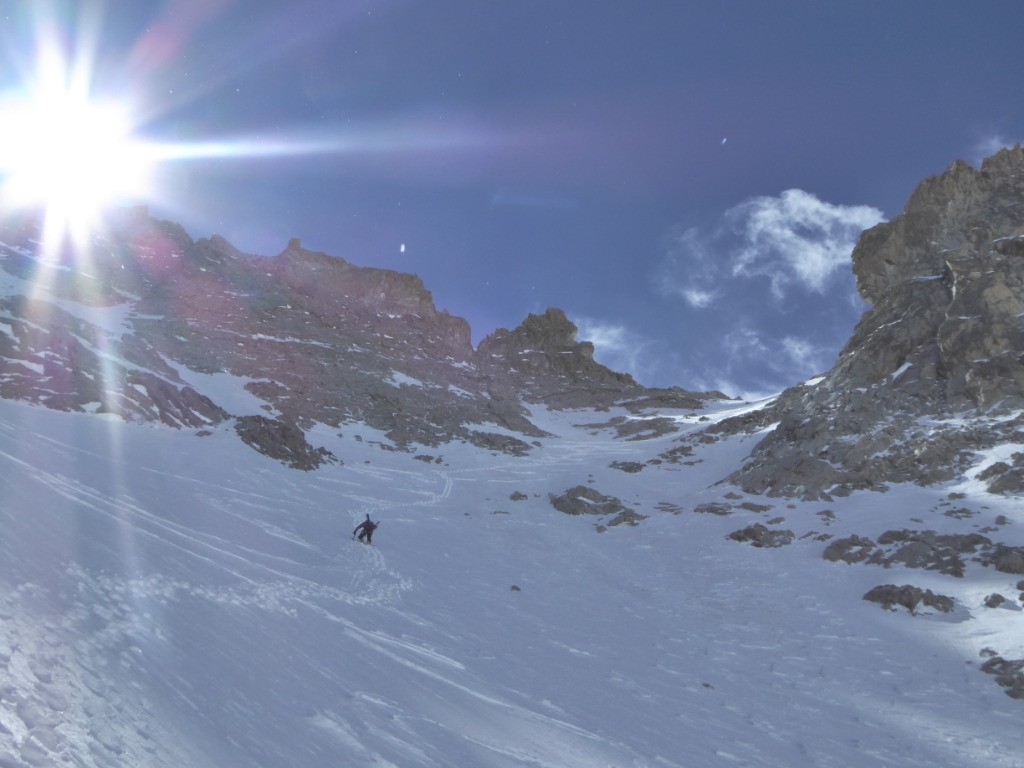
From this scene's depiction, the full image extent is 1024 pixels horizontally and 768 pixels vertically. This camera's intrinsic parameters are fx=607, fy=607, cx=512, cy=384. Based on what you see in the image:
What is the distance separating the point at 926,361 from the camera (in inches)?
1529

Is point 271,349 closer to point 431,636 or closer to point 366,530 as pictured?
point 366,530

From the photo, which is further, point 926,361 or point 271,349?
point 271,349

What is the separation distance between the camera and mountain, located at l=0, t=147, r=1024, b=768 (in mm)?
7941

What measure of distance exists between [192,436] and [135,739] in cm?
3195

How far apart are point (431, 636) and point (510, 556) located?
13.1 meters

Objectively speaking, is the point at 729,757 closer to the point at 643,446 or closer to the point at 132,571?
the point at 132,571

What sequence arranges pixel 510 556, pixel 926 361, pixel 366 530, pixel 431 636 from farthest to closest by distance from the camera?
pixel 926 361 → pixel 510 556 → pixel 366 530 → pixel 431 636

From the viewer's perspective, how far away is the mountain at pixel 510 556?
7941mm

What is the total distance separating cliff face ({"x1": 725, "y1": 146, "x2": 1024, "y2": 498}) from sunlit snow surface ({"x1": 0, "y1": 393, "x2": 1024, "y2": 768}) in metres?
4.90

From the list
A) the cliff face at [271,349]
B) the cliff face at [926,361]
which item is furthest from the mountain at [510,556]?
the cliff face at [271,349]

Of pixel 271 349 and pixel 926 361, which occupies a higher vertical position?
pixel 926 361

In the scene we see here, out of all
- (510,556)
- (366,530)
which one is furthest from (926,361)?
(366,530)

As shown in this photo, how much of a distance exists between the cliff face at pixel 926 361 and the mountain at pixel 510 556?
220mm

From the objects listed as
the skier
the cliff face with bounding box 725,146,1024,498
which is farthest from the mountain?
the skier
